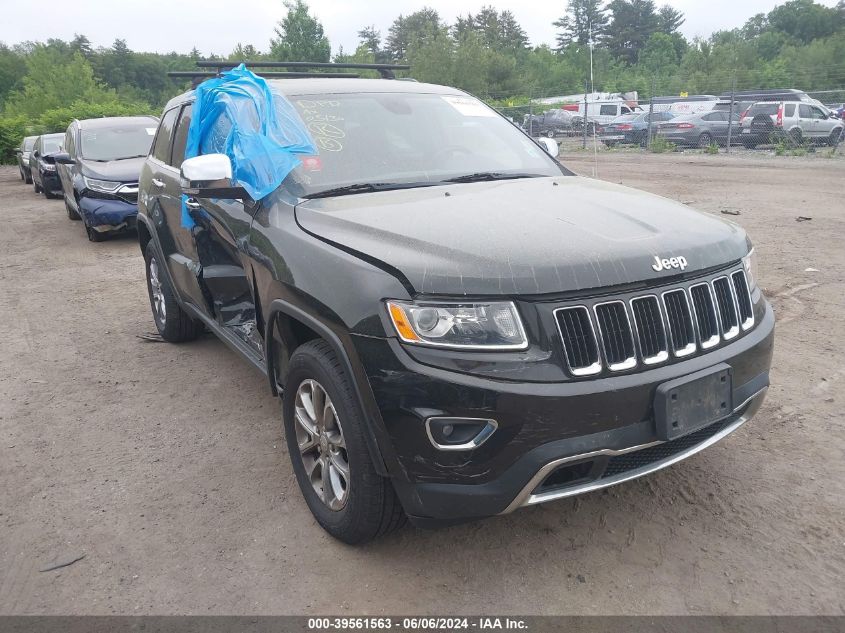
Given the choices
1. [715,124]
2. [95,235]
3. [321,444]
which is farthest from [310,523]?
[715,124]

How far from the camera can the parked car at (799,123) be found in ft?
71.7

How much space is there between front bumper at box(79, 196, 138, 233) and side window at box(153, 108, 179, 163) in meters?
5.19

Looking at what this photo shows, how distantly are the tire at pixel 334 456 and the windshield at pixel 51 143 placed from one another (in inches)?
674

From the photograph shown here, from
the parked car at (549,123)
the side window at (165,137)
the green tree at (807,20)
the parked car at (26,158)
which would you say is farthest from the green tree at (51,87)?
the green tree at (807,20)

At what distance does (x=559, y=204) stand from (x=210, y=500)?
2114 millimetres

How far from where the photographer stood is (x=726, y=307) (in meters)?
2.77

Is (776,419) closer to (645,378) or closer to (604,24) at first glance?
(645,378)

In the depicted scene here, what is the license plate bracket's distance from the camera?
243cm

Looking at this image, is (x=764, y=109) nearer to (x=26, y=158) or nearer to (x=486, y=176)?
(x=486, y=176)

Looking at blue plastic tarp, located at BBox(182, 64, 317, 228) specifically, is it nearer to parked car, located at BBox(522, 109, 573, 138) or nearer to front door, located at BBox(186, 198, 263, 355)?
front door, located at BBox(186, 198, 263, 355)

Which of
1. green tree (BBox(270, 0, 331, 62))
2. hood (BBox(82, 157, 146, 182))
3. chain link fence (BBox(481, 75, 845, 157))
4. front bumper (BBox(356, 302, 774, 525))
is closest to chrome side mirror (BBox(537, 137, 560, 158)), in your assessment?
front bumper (BBox(356, 302, 774, 525))

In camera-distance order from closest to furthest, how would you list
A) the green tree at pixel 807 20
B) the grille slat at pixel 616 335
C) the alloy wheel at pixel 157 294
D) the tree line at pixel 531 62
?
the grille slat at pixel 616 335 → the alloy wheel at pixel 157 294 → the tree line at pixel 531 62 → the green tree at pixel 807 20

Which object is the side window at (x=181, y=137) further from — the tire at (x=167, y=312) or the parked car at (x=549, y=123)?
the parked car at (x=549, y=123)
